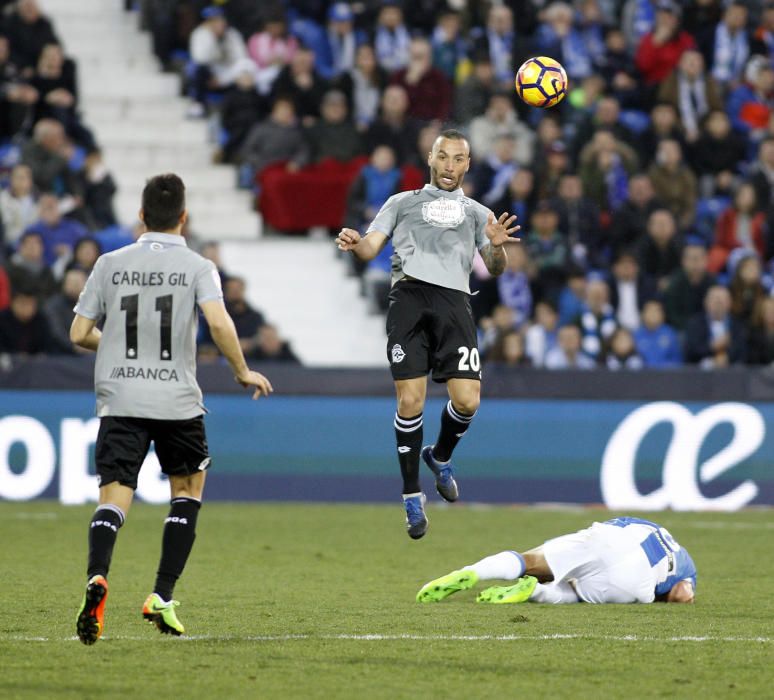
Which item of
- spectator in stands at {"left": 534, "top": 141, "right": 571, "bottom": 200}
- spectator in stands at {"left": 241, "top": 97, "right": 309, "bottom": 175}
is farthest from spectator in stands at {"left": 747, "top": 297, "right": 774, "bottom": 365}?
spectator in stands at {"left": 241, "top": 97, "right": 309, "bottom": 175}

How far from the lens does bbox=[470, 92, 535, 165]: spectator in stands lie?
63.7 feet

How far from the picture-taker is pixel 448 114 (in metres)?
20.1

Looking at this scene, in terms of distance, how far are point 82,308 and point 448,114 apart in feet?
42.7

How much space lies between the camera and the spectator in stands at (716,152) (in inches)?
790

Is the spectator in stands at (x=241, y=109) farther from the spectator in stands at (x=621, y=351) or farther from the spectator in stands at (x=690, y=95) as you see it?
the spectator in stands at (x=621, y=351)

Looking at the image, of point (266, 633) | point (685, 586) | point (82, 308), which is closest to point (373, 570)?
point (685, 586)

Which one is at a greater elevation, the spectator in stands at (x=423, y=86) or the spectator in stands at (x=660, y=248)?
the spectator in stands at (x=423, y=86)

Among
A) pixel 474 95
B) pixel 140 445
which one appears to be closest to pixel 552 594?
pixel 140 445

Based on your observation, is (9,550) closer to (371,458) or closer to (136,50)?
(371,458)

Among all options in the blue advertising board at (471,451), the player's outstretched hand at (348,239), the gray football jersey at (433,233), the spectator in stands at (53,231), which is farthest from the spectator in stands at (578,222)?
the player's outstretched hand at (348,239)

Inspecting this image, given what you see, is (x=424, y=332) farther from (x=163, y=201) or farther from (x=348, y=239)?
(x=163, y=201)

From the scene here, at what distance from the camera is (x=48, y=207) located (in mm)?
17766

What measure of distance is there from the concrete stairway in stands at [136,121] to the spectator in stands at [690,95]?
17.4ft

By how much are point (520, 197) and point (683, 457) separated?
13.3 feet
